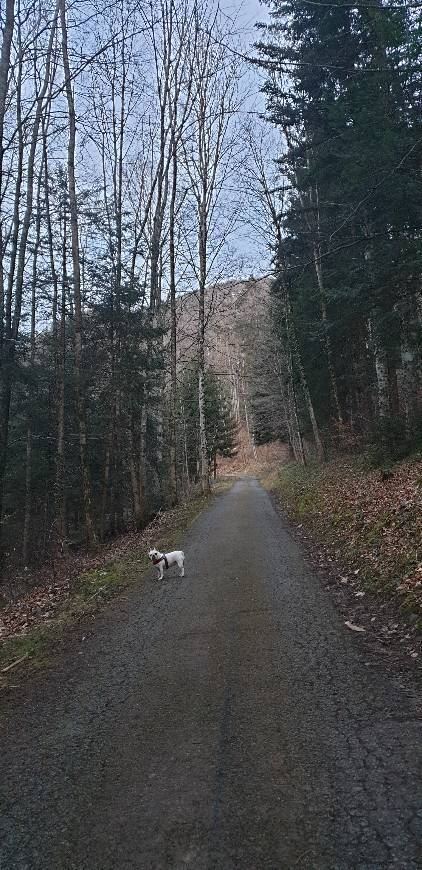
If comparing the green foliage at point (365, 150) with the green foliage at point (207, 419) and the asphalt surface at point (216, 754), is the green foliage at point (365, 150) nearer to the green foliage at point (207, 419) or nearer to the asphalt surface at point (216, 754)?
the asphalt surface at point (216, 754)

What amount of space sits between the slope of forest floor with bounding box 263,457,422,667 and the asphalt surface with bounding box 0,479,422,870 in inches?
20.2

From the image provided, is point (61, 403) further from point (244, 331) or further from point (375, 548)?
point (244, 331)

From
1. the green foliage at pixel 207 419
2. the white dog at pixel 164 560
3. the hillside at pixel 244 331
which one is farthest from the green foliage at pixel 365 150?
the green foliage at pixel 207 419

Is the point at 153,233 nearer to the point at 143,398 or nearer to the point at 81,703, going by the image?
the point at 143,398

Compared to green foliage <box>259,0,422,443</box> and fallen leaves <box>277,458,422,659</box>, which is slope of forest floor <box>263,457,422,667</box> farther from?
green foliage <box>259,0,422,443</box>

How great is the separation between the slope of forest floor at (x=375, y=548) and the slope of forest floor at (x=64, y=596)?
3524mm

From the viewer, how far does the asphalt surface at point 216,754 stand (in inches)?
101

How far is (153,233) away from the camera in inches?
765

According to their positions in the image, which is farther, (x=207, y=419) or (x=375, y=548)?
(x=207, y=419)

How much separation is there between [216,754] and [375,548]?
557cm

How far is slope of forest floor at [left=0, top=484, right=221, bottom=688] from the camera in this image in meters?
6.14

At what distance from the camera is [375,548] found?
8273 mm

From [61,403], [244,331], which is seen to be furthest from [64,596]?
[244,331]

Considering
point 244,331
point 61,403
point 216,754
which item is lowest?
point 216,754
